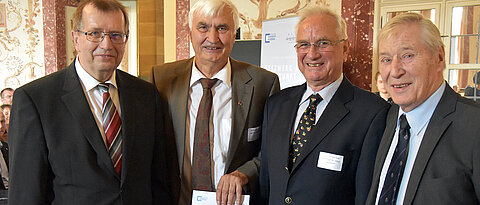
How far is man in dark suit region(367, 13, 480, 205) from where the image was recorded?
132cm

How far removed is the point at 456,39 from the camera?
5723mm

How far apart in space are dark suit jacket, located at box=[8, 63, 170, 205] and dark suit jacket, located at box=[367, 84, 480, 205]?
4.07 feet

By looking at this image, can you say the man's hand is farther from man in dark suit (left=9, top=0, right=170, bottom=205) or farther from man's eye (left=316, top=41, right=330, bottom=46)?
man's eye (left=316, top=41, right=330, bottom=46)

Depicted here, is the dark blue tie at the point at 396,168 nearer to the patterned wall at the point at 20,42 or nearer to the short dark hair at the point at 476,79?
the short dark hair at the point at 476,79

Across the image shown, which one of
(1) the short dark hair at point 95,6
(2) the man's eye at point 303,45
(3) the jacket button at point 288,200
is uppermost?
(1) the short dark hair at point 95,6

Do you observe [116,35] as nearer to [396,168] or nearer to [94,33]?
[94,33]

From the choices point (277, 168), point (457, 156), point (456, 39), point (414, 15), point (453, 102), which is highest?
point (456, 39)

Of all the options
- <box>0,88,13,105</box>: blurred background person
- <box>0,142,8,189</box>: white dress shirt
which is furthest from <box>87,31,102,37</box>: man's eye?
<box>0,88,13,105</box>: blurred background person

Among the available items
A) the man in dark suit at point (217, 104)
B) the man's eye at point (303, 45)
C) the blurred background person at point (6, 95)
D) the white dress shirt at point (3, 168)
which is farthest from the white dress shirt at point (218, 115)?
the blurred background person at point (6, 95)

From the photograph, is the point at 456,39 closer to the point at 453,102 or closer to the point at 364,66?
the point at 364,66

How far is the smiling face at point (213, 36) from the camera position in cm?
210

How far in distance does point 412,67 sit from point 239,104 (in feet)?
3.20

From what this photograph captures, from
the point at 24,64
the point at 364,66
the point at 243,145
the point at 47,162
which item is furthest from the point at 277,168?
the point at 24,64

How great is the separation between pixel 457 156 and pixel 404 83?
328 millimetres
